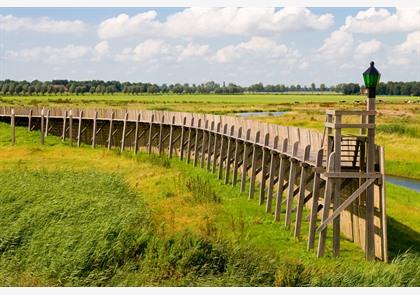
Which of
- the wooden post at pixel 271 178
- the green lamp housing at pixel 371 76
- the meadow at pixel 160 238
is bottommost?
the meadow at pixel 160 238

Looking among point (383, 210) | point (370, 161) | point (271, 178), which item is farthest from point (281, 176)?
point (383, 210)

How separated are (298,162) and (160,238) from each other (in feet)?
21.1

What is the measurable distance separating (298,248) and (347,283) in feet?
14.7

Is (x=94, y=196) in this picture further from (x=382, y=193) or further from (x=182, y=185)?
(x=382, y=193)

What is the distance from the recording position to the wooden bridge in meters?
17.3

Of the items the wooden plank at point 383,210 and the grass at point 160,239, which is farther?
the wooden plank at point 383,210

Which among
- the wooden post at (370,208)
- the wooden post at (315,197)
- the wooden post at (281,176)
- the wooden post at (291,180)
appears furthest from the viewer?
the wooden post at (281,176)

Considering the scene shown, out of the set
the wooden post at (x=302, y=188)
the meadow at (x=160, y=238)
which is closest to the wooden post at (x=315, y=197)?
the meadow at (x=160, y=238)

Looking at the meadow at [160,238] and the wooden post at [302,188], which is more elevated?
the wooden post at [302,188]

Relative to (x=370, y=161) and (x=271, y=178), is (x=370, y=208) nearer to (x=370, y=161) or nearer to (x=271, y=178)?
(x=370, y=161)

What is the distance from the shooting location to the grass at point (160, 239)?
14.9 m

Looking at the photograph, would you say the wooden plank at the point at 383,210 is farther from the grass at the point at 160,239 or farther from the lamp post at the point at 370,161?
the grass at the point at 160,239

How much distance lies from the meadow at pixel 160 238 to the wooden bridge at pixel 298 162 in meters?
0.70

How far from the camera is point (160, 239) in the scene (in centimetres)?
1672
